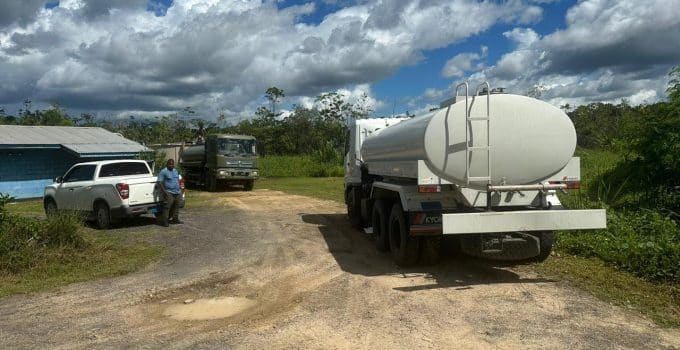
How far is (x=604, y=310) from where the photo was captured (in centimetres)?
614

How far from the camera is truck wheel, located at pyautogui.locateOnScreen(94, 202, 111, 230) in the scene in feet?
43.5

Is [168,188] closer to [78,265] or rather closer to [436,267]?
[78,265]

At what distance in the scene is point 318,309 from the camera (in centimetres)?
642

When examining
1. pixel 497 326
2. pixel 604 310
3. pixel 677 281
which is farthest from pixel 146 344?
pixel 677 281

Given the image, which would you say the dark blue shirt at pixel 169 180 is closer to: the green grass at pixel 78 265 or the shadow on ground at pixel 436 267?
the green grass at pixel 78 265

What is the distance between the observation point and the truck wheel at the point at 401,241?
27.3 ft

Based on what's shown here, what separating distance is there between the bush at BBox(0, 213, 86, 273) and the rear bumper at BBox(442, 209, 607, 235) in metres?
6.65

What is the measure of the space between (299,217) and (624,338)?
36.4 ft

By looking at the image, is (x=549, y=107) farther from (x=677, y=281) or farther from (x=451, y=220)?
(x=677, y=281)

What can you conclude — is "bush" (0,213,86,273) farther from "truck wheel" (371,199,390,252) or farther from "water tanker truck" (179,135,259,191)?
"water tanker truck" (179,135,259,191)

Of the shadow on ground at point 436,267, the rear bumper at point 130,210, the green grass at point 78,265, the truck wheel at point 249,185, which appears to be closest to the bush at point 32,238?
the green grass at point 78,265

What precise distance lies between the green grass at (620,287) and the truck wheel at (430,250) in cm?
148

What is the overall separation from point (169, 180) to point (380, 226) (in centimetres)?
584

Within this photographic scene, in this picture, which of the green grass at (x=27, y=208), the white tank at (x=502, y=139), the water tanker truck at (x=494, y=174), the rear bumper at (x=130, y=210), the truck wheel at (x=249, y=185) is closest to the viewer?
the water tanker truck at (x=494, y=174)
